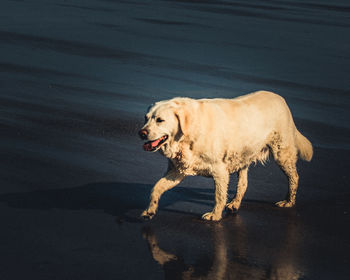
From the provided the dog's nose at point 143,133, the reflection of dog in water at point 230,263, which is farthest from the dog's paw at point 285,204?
the dog's nose at point 143,133

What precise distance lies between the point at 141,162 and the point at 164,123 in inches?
97.0

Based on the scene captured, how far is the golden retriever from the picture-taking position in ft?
23.3

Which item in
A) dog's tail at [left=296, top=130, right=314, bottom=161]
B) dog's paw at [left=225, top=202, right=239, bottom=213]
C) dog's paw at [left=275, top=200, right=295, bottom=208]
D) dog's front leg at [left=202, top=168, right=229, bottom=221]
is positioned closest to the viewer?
dog's front leg at [left=202, top=168, right=229, bottom=221]

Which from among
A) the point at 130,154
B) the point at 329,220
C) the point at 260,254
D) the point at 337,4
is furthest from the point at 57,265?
the point at 337,4

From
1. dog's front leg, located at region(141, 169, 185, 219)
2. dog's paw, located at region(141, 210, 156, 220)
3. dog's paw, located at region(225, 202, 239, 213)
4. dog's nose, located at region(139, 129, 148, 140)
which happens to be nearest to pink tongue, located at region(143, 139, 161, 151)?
dog's nose, located at region(139, 129, 148, 140)

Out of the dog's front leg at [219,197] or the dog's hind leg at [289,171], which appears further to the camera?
the dog's hind leg at [289,171]

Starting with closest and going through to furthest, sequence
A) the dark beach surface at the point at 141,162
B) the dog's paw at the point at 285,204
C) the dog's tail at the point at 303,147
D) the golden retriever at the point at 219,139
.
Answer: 1. the dark beach surface at the point at 141,162
2. the golden retriever at the point at 219,139
3. the dog's paw at the point at 285,204
4. the dog's tail at the point at 303,147

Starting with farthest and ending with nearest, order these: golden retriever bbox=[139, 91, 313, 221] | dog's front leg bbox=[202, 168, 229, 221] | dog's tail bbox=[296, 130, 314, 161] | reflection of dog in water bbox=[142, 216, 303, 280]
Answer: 1. dog's tail bbox=[296, 130, 314, 161]
2. dog's front leg bbox=[202, 168, 229, 221]
3. golden retriever bbox=[139, 91, 313, 221]
4. reflection of dog in water bbox=[142, 216, 303, 280]

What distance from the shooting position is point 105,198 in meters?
7.99

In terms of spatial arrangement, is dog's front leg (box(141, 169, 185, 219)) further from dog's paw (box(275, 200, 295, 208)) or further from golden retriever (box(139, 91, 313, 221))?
dog's paw (box(275, 200, 295, 208))

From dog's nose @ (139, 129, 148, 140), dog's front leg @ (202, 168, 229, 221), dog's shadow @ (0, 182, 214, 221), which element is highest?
dog's nose @ (139, 129, 148, 140)

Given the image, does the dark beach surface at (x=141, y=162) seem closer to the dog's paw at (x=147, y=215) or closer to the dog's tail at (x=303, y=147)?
the dog's paw at (x=147, y=215)

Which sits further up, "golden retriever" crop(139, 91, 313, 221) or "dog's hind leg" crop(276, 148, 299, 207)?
"golden retriever" crop(139, 91, 313, 221)

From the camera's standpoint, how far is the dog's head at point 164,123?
6.99 metres
